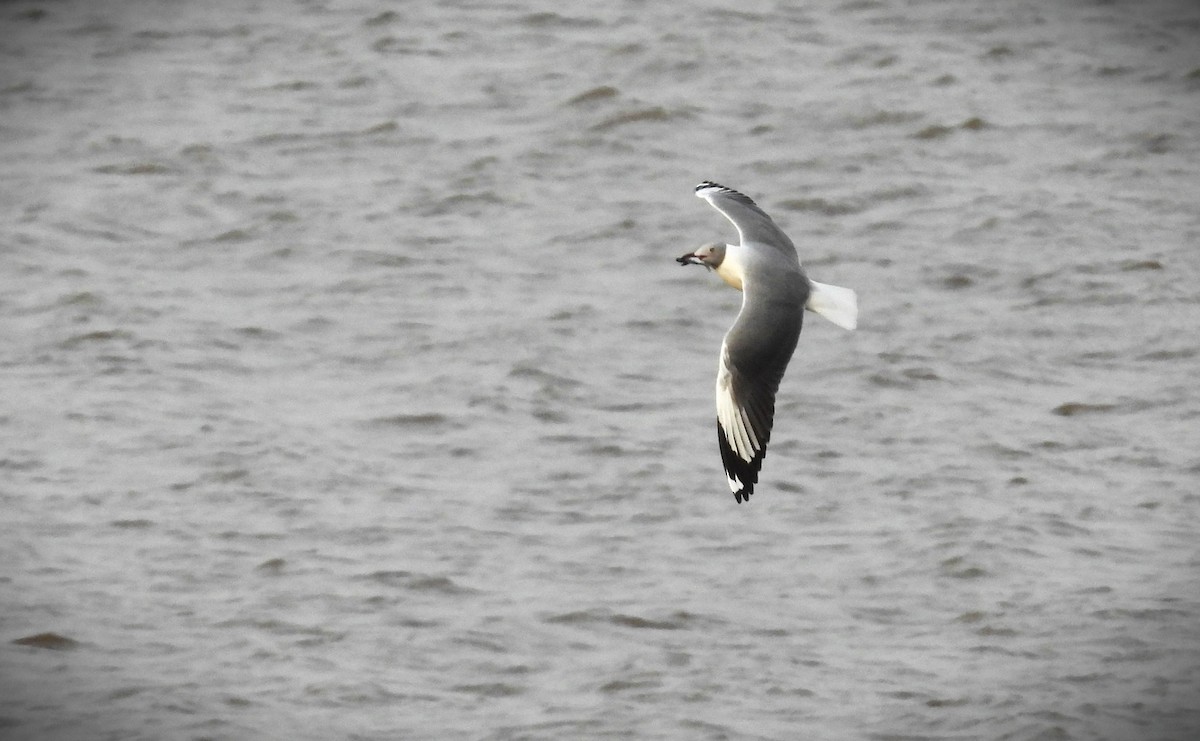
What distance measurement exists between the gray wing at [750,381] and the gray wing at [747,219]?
2.17 feet

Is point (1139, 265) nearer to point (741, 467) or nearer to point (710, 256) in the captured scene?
point (710, 256)

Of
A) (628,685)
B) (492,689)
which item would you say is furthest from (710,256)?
(492,689)

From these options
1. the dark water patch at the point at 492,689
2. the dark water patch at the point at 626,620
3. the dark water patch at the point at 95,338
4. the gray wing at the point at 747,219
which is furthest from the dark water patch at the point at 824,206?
the dark water patch at the point at 492,689

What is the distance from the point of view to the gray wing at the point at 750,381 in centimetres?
743

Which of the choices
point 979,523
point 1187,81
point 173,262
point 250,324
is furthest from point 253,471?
point 1187,81

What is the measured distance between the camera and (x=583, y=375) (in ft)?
41.0

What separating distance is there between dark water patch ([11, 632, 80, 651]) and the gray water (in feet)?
0.06

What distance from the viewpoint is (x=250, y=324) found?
1324 centimetres

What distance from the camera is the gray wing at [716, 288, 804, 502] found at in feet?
24.4

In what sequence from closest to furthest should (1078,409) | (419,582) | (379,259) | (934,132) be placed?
(419,582)
(1078,409)
(379,259)
(934,132)

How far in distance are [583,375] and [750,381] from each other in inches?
200

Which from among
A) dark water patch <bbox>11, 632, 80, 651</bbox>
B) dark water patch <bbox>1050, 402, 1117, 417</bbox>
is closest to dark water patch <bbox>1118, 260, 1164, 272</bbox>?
dark water patch <bbox>1050, 402, 1117, 417</bbox>

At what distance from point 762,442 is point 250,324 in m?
6.51

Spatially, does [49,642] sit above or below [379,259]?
below
